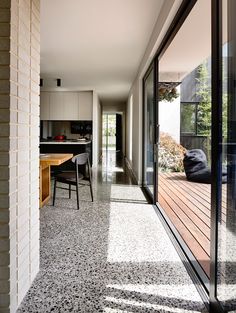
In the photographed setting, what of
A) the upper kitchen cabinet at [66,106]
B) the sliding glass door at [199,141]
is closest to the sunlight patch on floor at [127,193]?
the sliding glass door at [199,141]

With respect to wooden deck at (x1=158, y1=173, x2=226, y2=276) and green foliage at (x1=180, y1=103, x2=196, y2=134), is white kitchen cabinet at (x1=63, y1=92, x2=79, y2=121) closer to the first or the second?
green foliage at (x1=180, y1=103, x2=196, y2=134)

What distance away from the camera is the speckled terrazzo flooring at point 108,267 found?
5.63 feet

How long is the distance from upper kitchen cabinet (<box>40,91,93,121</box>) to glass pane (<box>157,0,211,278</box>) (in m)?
2.44

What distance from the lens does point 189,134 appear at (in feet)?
26.1

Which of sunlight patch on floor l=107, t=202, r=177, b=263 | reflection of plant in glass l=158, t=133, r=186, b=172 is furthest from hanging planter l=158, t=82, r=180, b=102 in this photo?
sunlight patch on floor l=107, t=202, r=177, b=263

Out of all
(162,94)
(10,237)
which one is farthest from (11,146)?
(162,94)

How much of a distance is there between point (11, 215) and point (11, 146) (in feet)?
1.28

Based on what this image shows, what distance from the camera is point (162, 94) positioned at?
23.6 ft

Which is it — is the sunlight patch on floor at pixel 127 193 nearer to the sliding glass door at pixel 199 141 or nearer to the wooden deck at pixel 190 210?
the sliding glass door at pixel 199 141

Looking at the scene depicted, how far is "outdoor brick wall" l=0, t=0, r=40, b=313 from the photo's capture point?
152 centimetres

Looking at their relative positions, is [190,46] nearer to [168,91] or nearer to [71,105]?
[168,91]

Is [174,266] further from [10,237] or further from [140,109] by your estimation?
[140,109]

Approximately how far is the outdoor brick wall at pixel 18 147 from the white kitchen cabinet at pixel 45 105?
6.97m

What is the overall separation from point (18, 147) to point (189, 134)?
22.5 ft
